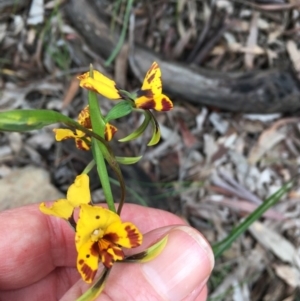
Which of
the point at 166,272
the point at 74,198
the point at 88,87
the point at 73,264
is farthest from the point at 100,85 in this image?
the point at 73,264

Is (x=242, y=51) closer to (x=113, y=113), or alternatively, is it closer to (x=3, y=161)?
(x=3, y=161)

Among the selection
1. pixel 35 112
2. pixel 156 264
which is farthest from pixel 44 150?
pixel 35 112

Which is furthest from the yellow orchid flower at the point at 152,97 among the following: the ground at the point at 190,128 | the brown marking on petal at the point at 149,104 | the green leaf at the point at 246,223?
the ground at the point at 190,128

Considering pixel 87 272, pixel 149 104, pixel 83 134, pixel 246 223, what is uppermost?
pixel 149 104

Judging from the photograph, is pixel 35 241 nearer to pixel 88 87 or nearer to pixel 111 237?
pixel 111 237

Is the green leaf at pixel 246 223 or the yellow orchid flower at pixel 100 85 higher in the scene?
the yellow orchid flower at pixel 100 85

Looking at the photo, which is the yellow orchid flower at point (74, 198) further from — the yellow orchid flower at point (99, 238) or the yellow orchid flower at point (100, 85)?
the yellow orchid flower at point (100, 85)
